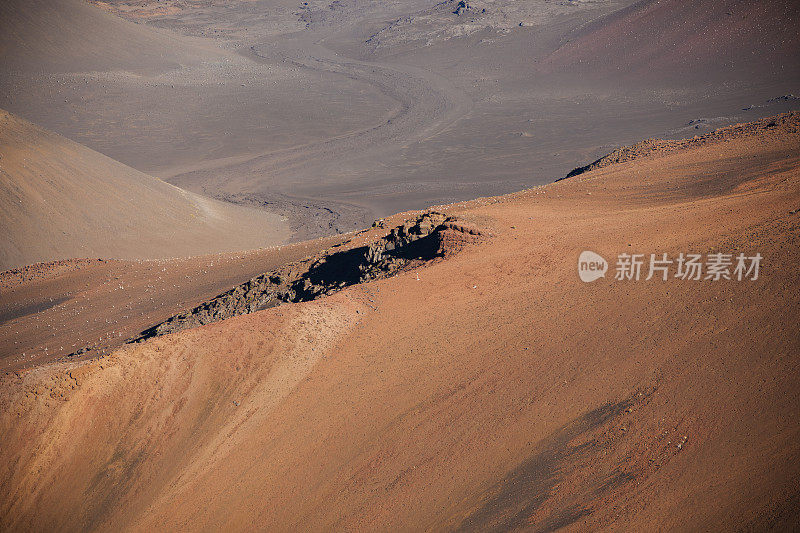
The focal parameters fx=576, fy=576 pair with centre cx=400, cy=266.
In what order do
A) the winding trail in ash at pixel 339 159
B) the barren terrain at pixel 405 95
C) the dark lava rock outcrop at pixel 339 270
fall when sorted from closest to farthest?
the dark lava rock outcrop at pixel 339 270 < the winding trail in ash at pixel 339 159 < the barren terrain at pixel 405 95

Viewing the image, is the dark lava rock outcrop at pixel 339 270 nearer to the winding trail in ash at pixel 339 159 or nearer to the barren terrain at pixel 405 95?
the winding trail in ash at pixel 339 159

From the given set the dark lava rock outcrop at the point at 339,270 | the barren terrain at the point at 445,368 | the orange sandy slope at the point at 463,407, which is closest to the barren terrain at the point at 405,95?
the barren terrain at the point at 445,368

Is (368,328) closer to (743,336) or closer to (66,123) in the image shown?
(743,336)

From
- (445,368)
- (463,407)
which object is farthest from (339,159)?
(463,407)

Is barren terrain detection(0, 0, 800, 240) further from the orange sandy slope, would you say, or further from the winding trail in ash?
the orange sandy slope

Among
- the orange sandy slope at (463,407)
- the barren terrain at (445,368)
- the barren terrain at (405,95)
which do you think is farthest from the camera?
the barren terrain at (405,95)

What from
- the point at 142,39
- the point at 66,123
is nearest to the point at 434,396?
the point at 66,123
